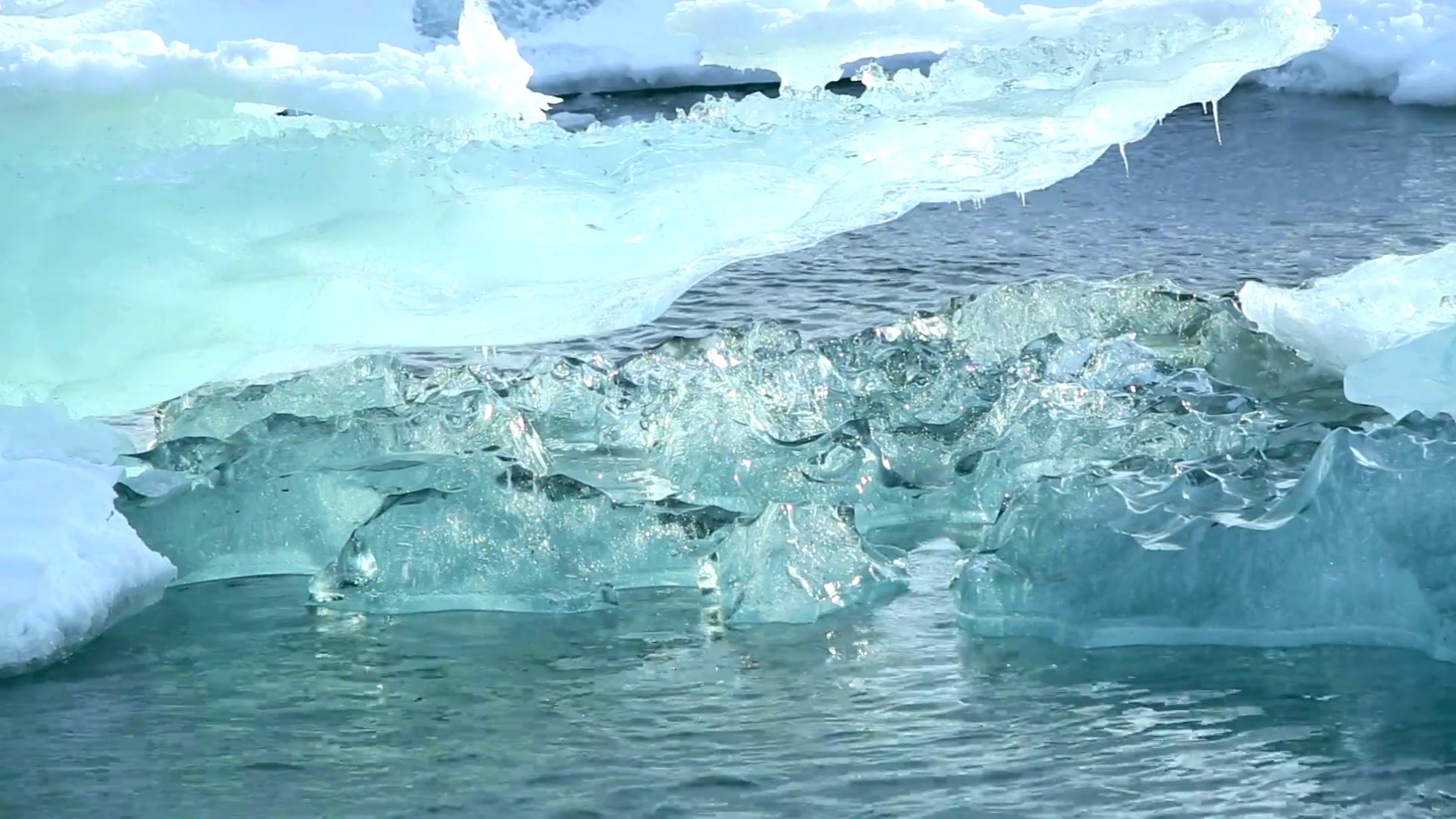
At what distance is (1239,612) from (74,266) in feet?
16.5

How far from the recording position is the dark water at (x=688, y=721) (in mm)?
5746

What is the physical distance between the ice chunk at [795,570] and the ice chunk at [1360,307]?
4303 mm

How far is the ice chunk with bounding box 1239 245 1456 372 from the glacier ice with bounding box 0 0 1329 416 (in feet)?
8.39

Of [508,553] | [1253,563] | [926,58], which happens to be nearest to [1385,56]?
[926,58]

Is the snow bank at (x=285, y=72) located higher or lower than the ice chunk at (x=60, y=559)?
higher

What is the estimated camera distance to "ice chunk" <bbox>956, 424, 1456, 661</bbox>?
6.88 meters

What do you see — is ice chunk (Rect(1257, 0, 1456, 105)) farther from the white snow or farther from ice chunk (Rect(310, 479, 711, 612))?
ice chunk (Rect(310, 479, 711, 612))

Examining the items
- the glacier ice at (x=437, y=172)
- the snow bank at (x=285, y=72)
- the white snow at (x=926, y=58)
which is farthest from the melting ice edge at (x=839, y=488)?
the white snow at (x=926, y=58)

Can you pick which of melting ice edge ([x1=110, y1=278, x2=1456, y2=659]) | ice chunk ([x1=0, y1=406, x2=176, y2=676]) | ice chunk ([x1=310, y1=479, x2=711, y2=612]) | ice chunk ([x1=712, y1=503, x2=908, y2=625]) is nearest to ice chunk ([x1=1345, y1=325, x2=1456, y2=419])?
melting ice edge ([x1=110, y1=278, x2=1456, y2=659])

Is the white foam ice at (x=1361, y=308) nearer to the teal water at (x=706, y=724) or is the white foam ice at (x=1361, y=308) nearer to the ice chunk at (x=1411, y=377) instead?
the ice chunk at (x=1411, y=377)

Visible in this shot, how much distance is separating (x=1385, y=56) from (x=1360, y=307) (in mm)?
12143

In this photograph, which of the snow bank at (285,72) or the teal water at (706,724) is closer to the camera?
the teal water at (706,724)

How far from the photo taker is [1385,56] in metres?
22.1

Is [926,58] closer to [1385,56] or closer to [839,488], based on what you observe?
[1385,56]
